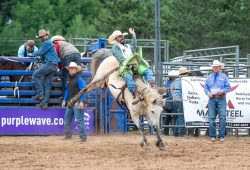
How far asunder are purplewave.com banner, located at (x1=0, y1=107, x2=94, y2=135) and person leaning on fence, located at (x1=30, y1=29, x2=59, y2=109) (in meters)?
0.32

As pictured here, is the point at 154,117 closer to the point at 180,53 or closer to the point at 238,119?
the point at 238,119

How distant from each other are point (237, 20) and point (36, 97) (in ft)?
74.0

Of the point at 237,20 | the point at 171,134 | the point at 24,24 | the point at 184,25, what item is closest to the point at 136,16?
the point at 184,25

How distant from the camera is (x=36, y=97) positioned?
16750mm

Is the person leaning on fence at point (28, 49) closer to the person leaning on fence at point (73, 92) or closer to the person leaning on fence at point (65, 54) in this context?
the person leaning on fence at point (65, 54)

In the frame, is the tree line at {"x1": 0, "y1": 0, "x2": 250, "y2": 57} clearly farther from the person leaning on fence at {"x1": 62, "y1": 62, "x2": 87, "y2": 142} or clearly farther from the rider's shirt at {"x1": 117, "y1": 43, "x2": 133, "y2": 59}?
the rider's shirt at {"x1": 117, "y1": 43, "x2": 133, "y2": 59}

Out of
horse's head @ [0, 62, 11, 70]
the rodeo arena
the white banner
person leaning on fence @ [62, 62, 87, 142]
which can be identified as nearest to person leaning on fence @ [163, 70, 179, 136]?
the rodeo arena

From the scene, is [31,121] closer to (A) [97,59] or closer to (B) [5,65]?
(B) [5,65]

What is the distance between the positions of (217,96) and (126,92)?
283 cm

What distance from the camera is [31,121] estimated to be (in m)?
16.8

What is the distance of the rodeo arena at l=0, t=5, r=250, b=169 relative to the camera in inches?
546

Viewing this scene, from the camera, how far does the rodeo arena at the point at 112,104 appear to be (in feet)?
45.5

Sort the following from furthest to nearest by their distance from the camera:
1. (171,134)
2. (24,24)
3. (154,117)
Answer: (24,24)
(171,134)
(154,117)

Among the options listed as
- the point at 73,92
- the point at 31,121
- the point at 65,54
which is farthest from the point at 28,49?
the point at 73,92
